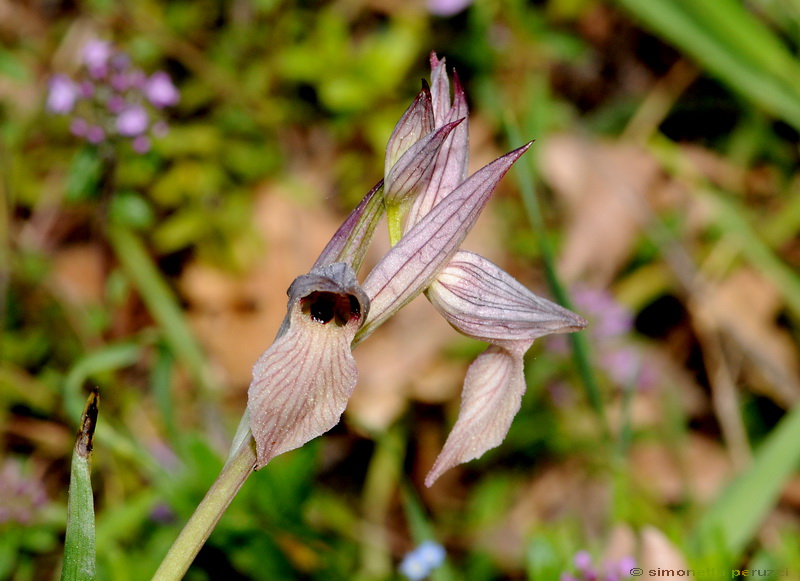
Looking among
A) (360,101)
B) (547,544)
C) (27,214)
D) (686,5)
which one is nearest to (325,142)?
(360,101)

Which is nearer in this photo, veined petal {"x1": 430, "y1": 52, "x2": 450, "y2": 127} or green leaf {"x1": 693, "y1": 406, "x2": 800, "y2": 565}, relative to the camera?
veined petal {"x1": 430, "y1": 52, "x2": 450, "y2": 127}

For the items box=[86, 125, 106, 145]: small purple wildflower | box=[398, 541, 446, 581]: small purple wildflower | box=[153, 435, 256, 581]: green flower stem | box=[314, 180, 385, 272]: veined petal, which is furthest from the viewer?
box=[86, 125, 106, 145]: small purple wildflower

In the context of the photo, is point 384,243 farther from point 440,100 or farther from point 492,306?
point 492,306

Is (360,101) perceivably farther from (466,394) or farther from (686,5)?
(466,394)

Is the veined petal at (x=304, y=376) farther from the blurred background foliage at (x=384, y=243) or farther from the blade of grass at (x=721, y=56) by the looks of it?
the blade of grass at (x=721, y=56)

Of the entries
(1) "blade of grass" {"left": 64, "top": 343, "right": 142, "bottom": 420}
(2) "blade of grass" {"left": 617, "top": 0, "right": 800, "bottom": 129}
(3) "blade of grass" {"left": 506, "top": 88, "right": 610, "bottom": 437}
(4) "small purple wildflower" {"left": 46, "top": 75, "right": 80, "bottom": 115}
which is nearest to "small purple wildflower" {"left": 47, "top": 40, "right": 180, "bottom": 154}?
(4) "small purple wildflower" {"left": 46, "top": 75, "right": 80, "bottom": 115}

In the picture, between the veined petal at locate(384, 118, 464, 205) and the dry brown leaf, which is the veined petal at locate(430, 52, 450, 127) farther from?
the dry brown leaf

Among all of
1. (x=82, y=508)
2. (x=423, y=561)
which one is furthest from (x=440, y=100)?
(x=423, y=561)
